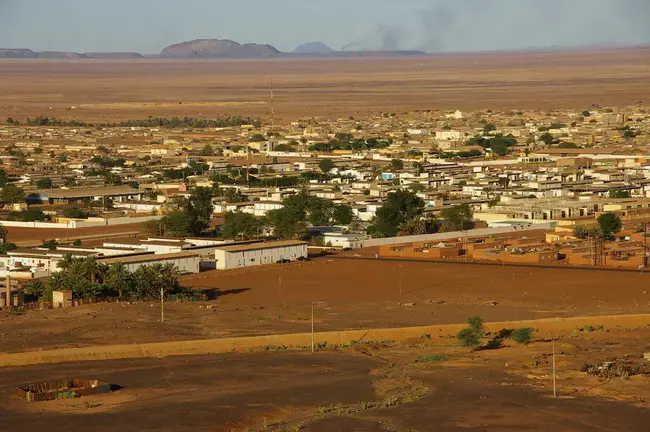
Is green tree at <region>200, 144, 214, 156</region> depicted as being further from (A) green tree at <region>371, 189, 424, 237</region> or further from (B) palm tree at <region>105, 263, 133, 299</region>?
(B) palm tree at <region>105, 263, 133, 299</region>

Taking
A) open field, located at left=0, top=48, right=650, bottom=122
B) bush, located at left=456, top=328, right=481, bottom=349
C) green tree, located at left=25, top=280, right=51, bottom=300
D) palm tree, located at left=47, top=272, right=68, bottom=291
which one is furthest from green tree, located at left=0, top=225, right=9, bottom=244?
open field, located at left=0, top=48, right=650, bottom=122

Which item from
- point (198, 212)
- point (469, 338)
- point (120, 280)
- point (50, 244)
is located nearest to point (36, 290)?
point (120, 280)

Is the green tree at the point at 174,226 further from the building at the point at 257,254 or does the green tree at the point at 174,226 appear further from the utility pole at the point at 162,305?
the utility pole at the point at 162,305

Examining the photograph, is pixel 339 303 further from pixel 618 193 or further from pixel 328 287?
pixel 618 193

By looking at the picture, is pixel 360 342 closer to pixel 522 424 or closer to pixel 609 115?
pixel 522 424

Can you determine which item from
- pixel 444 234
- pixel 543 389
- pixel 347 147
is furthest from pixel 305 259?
pixel 347 147
